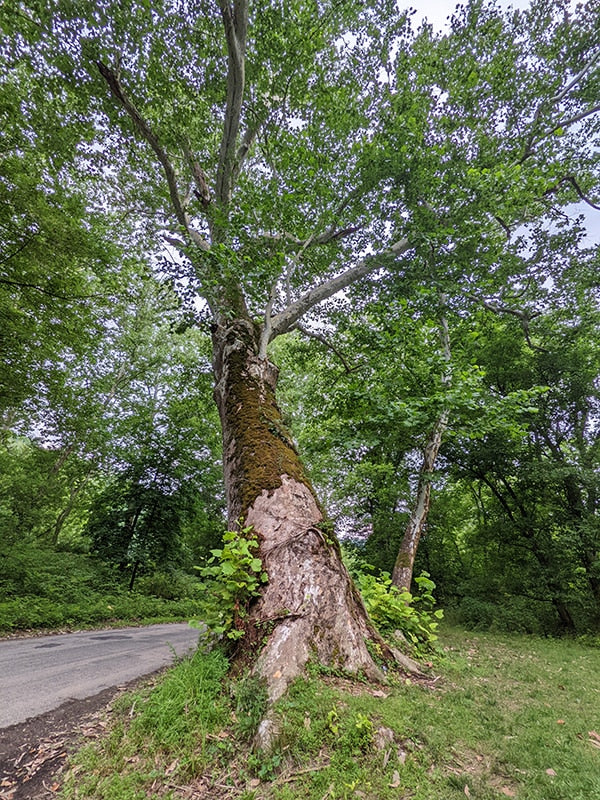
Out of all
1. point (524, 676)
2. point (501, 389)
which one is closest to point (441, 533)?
point (501, 389)

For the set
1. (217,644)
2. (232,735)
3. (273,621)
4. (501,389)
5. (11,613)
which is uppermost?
(501,389)

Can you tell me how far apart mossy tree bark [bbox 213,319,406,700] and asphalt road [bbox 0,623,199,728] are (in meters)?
0.75

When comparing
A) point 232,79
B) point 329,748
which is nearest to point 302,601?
point 329,748

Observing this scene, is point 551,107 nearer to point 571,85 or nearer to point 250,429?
point 571,85

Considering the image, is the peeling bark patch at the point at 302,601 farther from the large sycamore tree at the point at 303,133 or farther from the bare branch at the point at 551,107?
the bare branch at the point at 551,107

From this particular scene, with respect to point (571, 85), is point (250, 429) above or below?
below

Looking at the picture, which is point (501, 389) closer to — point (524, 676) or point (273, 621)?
point (524, 676)

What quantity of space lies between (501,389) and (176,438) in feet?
31.3

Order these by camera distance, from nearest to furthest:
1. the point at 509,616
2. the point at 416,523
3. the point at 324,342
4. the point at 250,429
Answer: the point at 250,429
the point at 416,523
the point at 324,342
the point at 509,616

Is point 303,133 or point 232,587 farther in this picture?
point 303,133

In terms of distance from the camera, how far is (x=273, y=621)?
8.04ft

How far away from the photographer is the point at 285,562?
9.08 feet

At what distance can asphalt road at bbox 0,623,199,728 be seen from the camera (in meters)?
2.60

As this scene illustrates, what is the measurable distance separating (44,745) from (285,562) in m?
1.71
